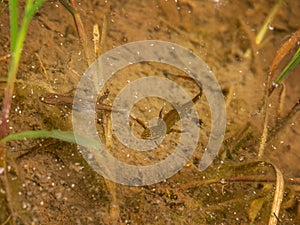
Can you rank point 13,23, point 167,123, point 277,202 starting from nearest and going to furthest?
1. point 13,23
2. point 277,202
3. point 167,123

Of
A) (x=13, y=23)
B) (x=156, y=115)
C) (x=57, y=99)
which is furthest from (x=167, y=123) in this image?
(x=13, y=23)

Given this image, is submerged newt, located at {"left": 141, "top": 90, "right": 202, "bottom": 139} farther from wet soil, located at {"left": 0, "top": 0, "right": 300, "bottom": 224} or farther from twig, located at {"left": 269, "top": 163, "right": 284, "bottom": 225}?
twig, located at {"left": 269, "top": 163, "right": 284, "bottom": 225}

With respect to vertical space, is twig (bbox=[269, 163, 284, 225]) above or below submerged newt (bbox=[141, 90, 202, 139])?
Answer: below

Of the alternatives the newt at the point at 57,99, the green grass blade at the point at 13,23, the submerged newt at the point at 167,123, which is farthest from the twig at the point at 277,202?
the green grass blade at the point at 13,23

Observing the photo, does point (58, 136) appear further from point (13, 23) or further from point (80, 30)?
point (80, 30)

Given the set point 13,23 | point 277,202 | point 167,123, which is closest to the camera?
point 13,23

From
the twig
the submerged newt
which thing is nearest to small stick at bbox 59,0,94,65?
the submerged newt

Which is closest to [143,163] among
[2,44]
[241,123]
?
[241,123]

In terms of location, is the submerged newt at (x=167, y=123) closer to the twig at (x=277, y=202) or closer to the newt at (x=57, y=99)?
the newt at (x=57, y=99)
